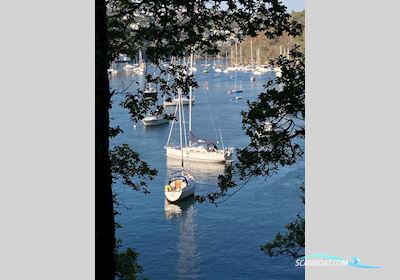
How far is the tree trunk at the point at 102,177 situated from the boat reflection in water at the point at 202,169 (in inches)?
1237

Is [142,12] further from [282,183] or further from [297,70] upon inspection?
[282,183]

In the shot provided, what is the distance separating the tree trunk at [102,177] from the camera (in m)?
4.12

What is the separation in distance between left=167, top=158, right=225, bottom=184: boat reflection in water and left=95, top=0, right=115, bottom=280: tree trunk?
31.4 metres

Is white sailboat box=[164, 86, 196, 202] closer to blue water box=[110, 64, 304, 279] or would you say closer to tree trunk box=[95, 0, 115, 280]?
blue water box=[110, 64, 304, 279]

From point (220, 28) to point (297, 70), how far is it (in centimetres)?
122

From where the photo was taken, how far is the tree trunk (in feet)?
13.5

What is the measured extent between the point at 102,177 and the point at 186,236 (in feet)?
74.2

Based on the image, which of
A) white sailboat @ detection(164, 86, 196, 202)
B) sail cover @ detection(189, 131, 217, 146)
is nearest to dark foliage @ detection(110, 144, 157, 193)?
white sailboat @ detection(164, 86, 196, 202)

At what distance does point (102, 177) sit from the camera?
13.7 ft

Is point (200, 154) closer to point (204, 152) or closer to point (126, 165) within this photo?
point (204, 152)

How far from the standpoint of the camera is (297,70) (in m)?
7.16
